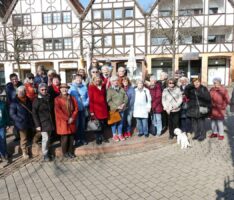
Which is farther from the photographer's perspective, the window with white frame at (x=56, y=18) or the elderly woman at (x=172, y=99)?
the window with white frame at (x=56, y=18)

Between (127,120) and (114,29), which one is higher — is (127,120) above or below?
below

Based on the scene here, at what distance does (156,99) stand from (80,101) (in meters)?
2.14

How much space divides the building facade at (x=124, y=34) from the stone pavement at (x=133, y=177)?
1912 centimetres

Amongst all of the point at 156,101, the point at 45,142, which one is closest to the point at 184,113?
the point at 156,101

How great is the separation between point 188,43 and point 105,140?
21.4m

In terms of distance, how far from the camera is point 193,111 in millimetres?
6957

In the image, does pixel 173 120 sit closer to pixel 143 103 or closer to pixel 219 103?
pixel 143 103

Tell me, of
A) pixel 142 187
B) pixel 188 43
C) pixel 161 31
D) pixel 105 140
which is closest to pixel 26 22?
pixel 161 31

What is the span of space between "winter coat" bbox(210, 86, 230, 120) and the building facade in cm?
1729

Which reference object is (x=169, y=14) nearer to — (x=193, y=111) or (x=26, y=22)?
(x=26, y=22)

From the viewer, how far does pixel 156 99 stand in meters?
6.97

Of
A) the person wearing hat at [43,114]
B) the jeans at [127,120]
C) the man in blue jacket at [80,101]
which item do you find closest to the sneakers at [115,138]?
the jeans at [127,120]

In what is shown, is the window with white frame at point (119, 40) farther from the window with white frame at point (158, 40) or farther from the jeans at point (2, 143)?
the jeans at point (2, 143)

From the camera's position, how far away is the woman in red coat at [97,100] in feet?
20.3
